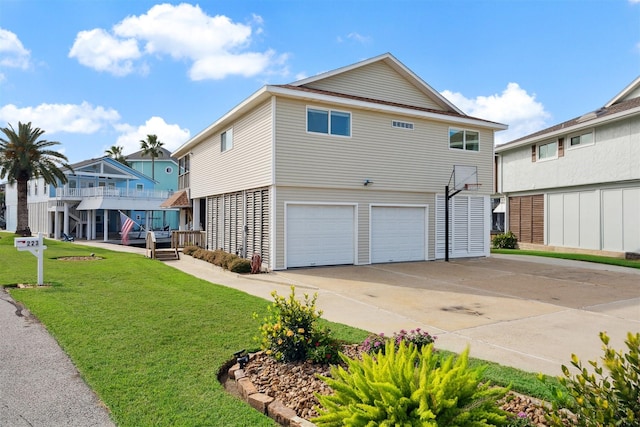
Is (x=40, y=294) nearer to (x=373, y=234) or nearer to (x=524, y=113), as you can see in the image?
(x=373, y=234)

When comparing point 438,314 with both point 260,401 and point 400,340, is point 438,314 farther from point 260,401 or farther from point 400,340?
point 260,401

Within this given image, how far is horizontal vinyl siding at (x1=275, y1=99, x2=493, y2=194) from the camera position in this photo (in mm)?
12992

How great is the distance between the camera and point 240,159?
1534 cm

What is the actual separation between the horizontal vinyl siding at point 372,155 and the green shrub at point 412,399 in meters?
10.3

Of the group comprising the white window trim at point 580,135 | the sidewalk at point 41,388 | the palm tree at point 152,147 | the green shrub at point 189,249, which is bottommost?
the sidewalk at point 41,388

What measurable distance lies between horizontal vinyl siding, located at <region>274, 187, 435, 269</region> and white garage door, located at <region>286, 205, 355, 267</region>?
0.25 meters

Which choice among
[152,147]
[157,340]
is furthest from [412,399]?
[152,147]

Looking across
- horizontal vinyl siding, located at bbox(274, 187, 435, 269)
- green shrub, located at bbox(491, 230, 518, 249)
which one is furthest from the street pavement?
green shrub, located at bbox(491, 230, 518, 249)

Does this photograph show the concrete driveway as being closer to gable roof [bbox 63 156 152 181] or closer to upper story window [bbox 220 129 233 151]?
upper story window [bbox 220 129 233 151]

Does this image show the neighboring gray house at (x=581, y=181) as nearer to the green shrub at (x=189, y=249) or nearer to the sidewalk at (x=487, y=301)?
the sidewalk at (x=487, y=301)

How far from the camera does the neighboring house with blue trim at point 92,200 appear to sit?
30.8 meters

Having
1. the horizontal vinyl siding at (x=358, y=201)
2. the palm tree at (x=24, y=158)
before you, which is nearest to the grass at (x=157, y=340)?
the horizontal vinyl siding at (x=358, y=201)

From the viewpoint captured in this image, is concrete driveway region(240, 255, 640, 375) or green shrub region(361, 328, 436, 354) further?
concrete driveway region(240, 255, 640, 375)

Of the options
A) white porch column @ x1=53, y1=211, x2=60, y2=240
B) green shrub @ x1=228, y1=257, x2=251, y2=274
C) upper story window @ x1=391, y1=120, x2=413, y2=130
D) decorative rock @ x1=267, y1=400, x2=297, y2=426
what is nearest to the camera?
decorative rock @ x1=267, y1=400, x2=297, y2=426
